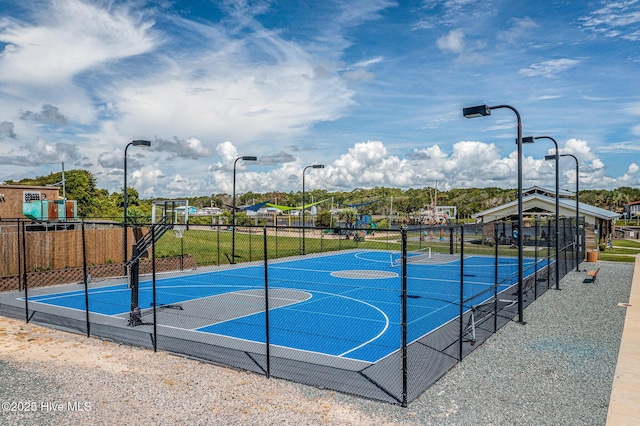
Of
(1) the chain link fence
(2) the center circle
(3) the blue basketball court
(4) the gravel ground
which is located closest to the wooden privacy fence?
(1) the chain link fence

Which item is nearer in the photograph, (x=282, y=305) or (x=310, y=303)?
(x=282, y=305)

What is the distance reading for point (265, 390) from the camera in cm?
859

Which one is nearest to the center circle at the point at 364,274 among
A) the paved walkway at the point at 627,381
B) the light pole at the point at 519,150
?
the light pole at the point at 519,150

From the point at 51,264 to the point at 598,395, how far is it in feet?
70.9

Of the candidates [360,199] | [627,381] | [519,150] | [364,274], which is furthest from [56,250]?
[360,199]

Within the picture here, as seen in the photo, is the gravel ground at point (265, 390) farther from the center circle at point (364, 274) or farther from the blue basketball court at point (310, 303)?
the center circle at point (364, 274)

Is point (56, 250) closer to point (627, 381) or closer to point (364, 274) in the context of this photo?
point (364, 274)

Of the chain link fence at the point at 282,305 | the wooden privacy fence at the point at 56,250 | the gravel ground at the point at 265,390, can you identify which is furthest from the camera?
the wooden privacy fence at the point at 56,250

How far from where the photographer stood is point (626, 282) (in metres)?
21.3

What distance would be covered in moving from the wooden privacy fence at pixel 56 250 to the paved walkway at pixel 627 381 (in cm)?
1958

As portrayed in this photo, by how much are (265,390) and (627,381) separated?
21.9ft

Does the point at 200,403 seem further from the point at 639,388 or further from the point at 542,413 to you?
the point at 639,388

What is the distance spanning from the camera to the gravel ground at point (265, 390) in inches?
296

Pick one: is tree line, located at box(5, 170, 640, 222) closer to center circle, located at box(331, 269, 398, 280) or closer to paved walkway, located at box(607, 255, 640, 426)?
center circle, located at box(331, 269, 398, 280)
